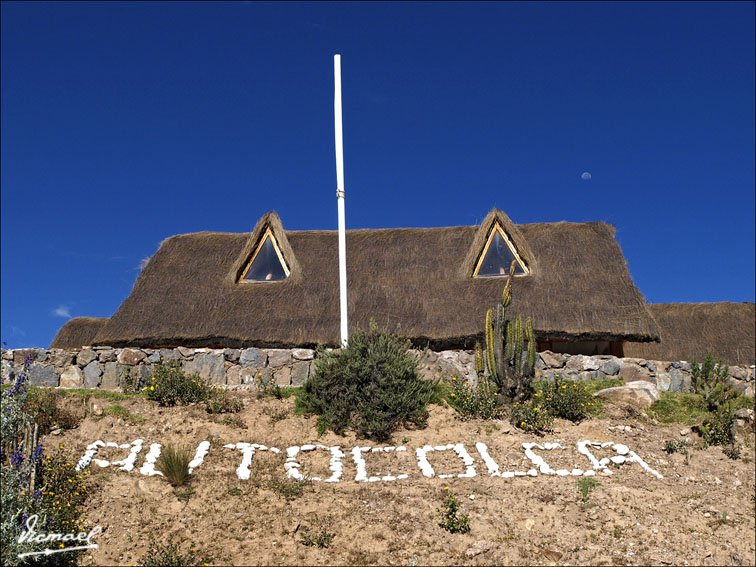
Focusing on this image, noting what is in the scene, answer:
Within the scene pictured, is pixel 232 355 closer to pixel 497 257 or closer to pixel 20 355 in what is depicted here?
pixel 20 355

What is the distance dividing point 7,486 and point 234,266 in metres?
12.8

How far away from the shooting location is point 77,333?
26.4 metres

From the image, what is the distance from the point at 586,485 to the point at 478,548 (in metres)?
2.83

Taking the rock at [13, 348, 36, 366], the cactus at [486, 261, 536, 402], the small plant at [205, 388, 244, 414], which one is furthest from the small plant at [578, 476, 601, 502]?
the rock at [13, 348, 36, 366]

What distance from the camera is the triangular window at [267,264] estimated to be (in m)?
21.5

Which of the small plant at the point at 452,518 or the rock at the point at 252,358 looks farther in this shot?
the rock at the point at 252,358

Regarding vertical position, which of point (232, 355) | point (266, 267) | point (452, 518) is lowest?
point (452, 518)

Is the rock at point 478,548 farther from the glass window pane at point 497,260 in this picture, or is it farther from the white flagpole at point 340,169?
the glass window pane at point 497,260

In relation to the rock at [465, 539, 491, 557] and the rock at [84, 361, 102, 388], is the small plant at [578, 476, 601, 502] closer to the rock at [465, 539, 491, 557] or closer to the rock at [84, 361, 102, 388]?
the rock at [465, 539, 491, 557]

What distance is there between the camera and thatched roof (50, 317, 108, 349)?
85.3 ft

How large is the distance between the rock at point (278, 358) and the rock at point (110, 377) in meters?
4.00

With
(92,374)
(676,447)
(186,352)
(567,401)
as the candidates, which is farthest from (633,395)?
(92,374)

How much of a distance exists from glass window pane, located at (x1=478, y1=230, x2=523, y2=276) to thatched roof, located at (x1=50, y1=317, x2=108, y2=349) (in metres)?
15.1

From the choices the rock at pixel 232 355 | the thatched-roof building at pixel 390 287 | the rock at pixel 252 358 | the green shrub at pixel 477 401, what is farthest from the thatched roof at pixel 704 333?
the rock at pixel 232 355
